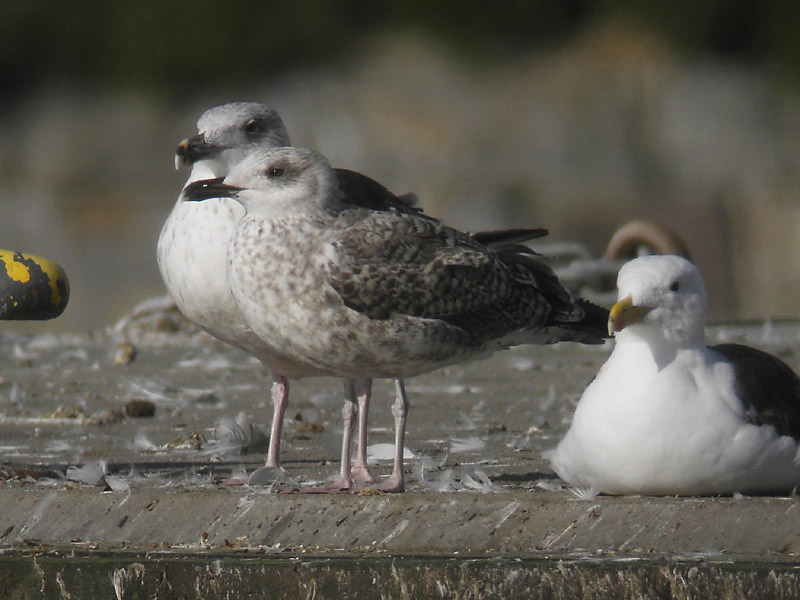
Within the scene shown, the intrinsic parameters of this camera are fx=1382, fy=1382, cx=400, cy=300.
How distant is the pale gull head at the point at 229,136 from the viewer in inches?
171

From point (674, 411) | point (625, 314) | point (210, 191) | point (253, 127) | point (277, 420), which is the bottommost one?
point (277, 420)

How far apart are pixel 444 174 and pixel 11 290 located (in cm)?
1103

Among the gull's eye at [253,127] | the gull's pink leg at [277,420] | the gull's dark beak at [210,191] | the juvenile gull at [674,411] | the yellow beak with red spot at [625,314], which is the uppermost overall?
the gull's eye at [253,127]

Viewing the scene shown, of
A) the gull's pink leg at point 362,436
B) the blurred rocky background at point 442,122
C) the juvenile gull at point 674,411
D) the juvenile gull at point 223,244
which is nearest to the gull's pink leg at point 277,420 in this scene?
the juvenile gull at point 223,244

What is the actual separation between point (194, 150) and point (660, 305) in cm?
173

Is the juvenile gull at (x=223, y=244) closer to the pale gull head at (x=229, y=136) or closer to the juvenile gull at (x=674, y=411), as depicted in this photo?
the pale gull head at (x=229, y=136)

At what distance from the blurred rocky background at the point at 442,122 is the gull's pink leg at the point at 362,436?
9735 millimetres

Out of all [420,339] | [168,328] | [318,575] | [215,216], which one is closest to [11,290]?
[215,216]

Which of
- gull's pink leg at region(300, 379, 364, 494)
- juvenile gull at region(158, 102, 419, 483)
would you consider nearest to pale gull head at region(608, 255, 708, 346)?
gull's pink leg at region(300, 379, 364, 494)

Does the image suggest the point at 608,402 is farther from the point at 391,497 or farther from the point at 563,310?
the point at 563,310

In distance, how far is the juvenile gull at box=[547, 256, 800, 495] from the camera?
121 inches

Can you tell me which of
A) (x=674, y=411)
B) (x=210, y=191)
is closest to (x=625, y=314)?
(x=674, y=411)

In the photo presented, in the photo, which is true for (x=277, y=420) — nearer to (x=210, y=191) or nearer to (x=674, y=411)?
(x=210, y=191)

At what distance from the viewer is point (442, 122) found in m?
15.0
